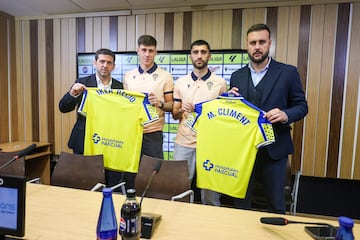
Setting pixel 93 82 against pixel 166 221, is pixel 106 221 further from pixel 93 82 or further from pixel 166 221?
pixel 93 82

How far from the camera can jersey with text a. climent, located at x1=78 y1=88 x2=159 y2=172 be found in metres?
2.27

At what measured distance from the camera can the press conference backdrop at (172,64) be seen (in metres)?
3.19

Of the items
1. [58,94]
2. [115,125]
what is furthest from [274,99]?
[58,94]

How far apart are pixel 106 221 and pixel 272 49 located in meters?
2.87

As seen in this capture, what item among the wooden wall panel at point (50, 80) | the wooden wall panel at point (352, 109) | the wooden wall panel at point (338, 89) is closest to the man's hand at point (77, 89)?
the wooden wall panel at point (50, 80)

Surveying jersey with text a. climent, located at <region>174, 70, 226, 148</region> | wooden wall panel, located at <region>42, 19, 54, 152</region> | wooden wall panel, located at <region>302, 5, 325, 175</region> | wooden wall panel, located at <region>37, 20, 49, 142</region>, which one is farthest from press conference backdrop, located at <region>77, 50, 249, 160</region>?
jersey with text a. climent, located at <region>174, 70, 226, 148</region>

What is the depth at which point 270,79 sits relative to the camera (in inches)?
75.2

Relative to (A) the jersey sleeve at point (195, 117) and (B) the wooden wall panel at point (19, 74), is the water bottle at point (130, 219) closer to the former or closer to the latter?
(A) the jersey sleeve at point (195, 117)

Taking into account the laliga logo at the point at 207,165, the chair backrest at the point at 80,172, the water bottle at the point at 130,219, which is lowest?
the chair backrest at the point at 80,172

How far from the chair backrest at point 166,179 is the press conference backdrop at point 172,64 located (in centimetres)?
144

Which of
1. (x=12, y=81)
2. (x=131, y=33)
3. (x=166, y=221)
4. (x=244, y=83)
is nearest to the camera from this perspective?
(x=166, y=221)

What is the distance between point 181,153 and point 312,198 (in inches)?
74.2

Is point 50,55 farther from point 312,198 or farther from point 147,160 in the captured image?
point 312,198

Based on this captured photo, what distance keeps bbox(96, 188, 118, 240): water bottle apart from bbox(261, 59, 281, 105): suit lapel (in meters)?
1.42
